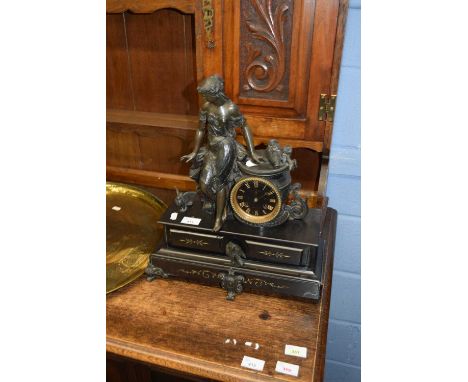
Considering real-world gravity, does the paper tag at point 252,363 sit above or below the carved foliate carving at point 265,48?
below

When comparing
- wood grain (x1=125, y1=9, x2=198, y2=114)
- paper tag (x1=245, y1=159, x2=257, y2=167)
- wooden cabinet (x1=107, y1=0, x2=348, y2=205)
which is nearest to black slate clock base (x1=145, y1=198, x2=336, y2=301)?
paper tag (x1=245, y1=159, x2=257, y2=167)

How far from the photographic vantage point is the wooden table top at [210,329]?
83 centimetres

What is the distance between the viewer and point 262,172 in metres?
0.96

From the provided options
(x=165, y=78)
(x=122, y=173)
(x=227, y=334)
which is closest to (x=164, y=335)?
(x=227, y=334)

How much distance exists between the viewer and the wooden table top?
832 mm

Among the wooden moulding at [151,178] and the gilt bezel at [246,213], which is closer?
the gilt bezel at [246,213]

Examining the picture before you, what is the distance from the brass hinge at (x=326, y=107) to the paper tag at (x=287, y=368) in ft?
2.01

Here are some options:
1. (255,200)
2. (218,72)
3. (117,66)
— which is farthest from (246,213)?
(117,66)

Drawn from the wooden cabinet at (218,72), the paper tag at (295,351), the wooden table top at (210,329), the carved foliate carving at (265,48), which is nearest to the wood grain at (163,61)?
the wooden cabinet at (218,72)

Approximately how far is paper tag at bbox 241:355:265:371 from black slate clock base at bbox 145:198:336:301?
200 mm

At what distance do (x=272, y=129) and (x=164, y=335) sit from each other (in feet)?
1.96

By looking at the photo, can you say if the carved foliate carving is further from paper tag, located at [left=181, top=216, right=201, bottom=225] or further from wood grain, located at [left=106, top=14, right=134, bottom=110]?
wood grain, located at [left=106, top=14, right=134, bottom=110]

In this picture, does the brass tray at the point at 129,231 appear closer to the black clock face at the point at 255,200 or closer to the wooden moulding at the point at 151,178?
the wooden moulding at the point at 151,178
